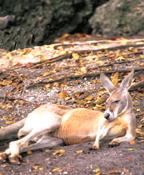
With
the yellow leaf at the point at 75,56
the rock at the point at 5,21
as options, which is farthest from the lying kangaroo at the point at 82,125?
the rock at the point at 5,21

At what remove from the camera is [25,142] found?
7.86m

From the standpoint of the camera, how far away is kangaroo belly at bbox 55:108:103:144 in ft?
26.6

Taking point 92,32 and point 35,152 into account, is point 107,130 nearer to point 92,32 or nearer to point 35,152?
point 35,152

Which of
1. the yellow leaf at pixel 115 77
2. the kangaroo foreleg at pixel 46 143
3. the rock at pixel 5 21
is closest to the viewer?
the kangaroo foreleg at pixel 46 143

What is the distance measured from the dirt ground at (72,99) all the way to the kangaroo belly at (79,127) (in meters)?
0.18

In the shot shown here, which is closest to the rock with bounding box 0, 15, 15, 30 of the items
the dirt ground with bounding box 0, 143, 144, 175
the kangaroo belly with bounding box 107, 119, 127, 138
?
the kangaroo belly with bounding box 107, 119, 127, 138

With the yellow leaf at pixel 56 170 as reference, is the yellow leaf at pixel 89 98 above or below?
above

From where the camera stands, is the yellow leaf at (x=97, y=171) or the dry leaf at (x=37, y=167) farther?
the dry leaf at (x=37, y=167)

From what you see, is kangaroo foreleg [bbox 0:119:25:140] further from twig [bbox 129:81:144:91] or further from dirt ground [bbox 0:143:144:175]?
twig [bbox 129:81:144:91]

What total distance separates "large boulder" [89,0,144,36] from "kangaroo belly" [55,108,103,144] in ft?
37.4

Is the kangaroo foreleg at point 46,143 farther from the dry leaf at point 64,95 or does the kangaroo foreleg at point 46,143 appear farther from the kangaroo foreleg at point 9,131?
the dry leaf at point 64,95

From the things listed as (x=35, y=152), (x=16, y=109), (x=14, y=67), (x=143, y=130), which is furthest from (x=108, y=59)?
(x=35, y=152)

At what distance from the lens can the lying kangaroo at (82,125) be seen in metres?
7.94

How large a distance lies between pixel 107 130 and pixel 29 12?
1335 cm
